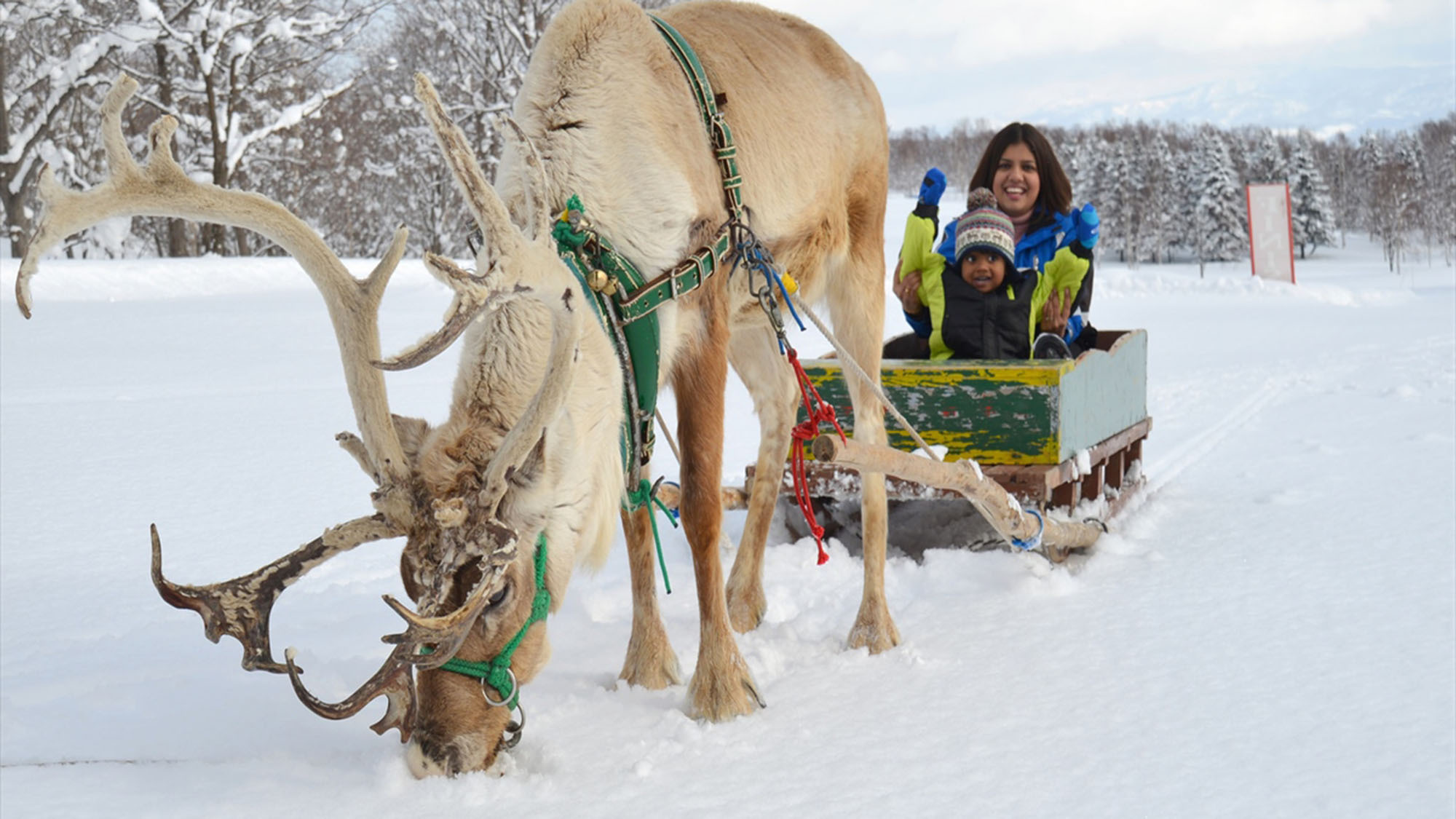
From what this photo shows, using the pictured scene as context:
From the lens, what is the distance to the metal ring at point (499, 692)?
9.35 ft

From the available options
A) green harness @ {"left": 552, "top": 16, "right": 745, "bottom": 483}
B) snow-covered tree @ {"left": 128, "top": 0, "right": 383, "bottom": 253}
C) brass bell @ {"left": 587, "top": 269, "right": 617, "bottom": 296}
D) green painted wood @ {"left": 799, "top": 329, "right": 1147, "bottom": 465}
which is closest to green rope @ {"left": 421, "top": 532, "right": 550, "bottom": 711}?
green harness @ {"left": 552, "top": 16, "right": 745, "bottom": 483}

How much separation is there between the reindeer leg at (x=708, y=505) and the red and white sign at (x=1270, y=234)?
101 ft

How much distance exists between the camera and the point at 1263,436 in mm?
8625

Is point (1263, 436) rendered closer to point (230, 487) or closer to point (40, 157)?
point (230, 487)

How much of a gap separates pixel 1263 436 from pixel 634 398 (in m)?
6.77

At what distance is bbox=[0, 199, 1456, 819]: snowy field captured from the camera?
297cm

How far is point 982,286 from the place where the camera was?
6117 mm

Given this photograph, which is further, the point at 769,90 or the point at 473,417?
the point at 769,90

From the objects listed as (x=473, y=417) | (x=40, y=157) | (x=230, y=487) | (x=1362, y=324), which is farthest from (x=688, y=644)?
(x=40, y=157)

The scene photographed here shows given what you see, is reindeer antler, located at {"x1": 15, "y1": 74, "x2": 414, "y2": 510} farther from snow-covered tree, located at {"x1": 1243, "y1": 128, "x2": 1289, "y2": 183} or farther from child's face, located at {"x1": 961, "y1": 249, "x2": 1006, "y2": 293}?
snow-covered tree, located at {"x1": 1243, "y1": 128, "x2": 1289, "y2": 183}

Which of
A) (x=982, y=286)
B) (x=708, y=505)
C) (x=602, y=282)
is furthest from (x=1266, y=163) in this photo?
(x=602, y=282)

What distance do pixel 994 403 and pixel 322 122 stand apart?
114 ft

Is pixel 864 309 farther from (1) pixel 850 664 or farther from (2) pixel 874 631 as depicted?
(1) pixel 850 664

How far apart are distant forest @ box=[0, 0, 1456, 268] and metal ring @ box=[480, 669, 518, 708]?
1377 mm
